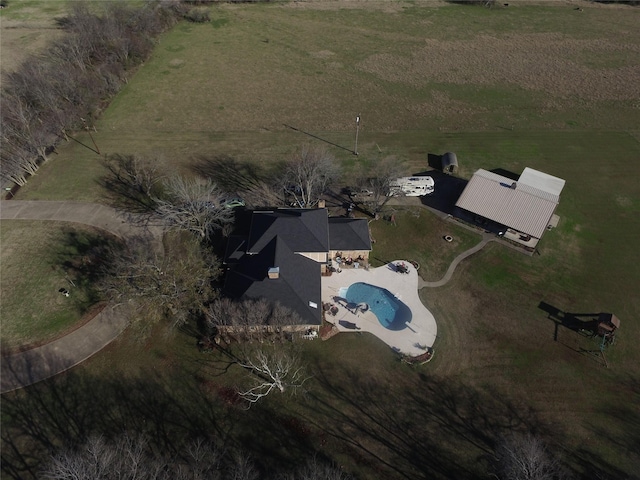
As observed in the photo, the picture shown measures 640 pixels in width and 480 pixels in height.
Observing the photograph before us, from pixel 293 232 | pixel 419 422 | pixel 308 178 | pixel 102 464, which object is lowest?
pixel 419 422

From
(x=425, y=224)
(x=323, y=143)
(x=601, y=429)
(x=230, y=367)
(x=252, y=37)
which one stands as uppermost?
(x=252, y=37)

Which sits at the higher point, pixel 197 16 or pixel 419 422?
pixel 197 16

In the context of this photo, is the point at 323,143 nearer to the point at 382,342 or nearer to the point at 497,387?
the point at 382,342

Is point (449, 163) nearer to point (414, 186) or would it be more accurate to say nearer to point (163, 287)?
point (414, 186)

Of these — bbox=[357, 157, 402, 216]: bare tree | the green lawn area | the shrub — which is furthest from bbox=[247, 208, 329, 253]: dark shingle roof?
the shrub

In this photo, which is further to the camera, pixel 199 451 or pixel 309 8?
pixel 309 8

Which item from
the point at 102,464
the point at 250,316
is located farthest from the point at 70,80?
the point at 102,464

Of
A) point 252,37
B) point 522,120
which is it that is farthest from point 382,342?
point 252,37
